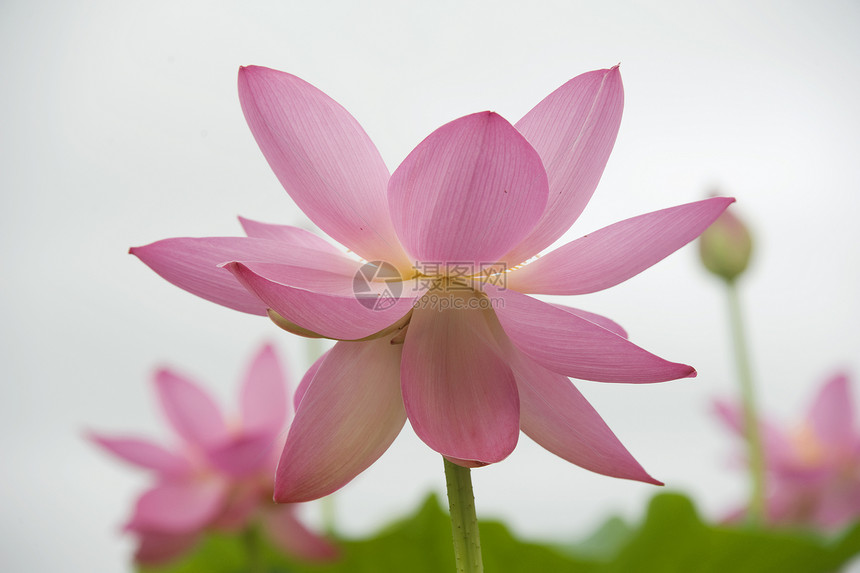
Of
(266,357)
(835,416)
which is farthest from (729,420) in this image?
(266,357)

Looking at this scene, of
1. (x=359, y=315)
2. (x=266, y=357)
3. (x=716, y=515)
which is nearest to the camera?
(x=359, y=315)

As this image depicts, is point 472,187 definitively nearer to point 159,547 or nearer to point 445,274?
point 445,274

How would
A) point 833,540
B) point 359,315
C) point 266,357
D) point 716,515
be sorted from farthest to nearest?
point 716,515
point 266,357
point 833,540
point 359,315

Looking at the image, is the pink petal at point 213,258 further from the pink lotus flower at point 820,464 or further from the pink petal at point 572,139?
the pink lotus flower at point 820,464

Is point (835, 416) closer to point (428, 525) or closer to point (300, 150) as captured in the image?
point (428, 525)

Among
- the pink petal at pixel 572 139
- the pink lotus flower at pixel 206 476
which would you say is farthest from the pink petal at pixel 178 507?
the pink petal at pixel 572 139

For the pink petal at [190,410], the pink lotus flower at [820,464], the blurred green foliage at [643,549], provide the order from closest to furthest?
the blurred green foliage at [643,549] < the pink petal at [190,410] < the pink lotus flower at [820,464]

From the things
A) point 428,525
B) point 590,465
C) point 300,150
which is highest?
point 300,150
